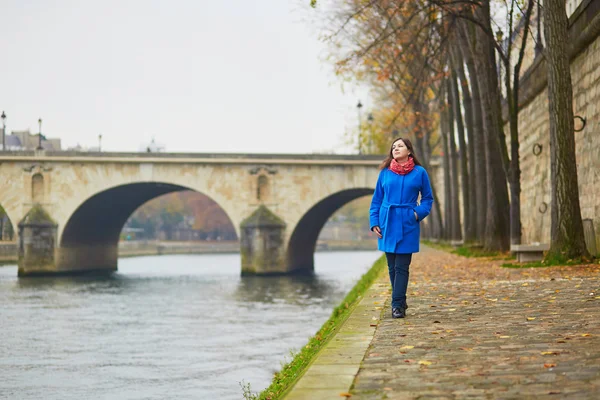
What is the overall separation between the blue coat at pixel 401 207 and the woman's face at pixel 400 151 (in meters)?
0.15

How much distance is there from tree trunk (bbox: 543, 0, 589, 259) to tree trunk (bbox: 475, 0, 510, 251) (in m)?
5.36

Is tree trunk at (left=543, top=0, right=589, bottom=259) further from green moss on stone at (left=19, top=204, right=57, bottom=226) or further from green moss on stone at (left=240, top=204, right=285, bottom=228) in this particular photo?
green moss on stone at (left=19, top=204, right=57, bottom=226)

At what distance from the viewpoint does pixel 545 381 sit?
486cm

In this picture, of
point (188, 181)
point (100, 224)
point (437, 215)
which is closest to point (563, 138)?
point (437, 215)

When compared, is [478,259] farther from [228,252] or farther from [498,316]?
[228,252]

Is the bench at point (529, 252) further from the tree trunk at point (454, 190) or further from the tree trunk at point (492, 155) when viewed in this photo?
the tree trunk at point (454, 190)

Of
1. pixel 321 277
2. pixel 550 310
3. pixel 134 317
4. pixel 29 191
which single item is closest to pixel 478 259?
pixel 134 317

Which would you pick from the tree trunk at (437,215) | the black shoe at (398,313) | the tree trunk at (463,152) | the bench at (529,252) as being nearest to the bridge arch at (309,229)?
the tree trunk at (437,215)

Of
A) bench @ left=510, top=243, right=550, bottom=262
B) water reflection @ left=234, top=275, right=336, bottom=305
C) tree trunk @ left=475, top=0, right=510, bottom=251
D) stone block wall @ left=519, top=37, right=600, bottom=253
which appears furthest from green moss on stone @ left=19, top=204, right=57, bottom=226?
bench @ left=510, top=243, right=550, bottom=262

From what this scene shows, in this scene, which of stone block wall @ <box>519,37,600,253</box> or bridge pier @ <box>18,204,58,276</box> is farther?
bridge pier @ <box>18,204,58,276</box>

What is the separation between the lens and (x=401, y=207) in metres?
8.25

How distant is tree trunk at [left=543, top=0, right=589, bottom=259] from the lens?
14312 millimetres

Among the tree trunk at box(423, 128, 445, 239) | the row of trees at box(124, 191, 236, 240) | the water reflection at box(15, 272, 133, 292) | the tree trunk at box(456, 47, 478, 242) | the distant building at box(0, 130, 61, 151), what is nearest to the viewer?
the tree trunk at box(456, 47, 478, 242)

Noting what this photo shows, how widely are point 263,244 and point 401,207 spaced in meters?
34.6
